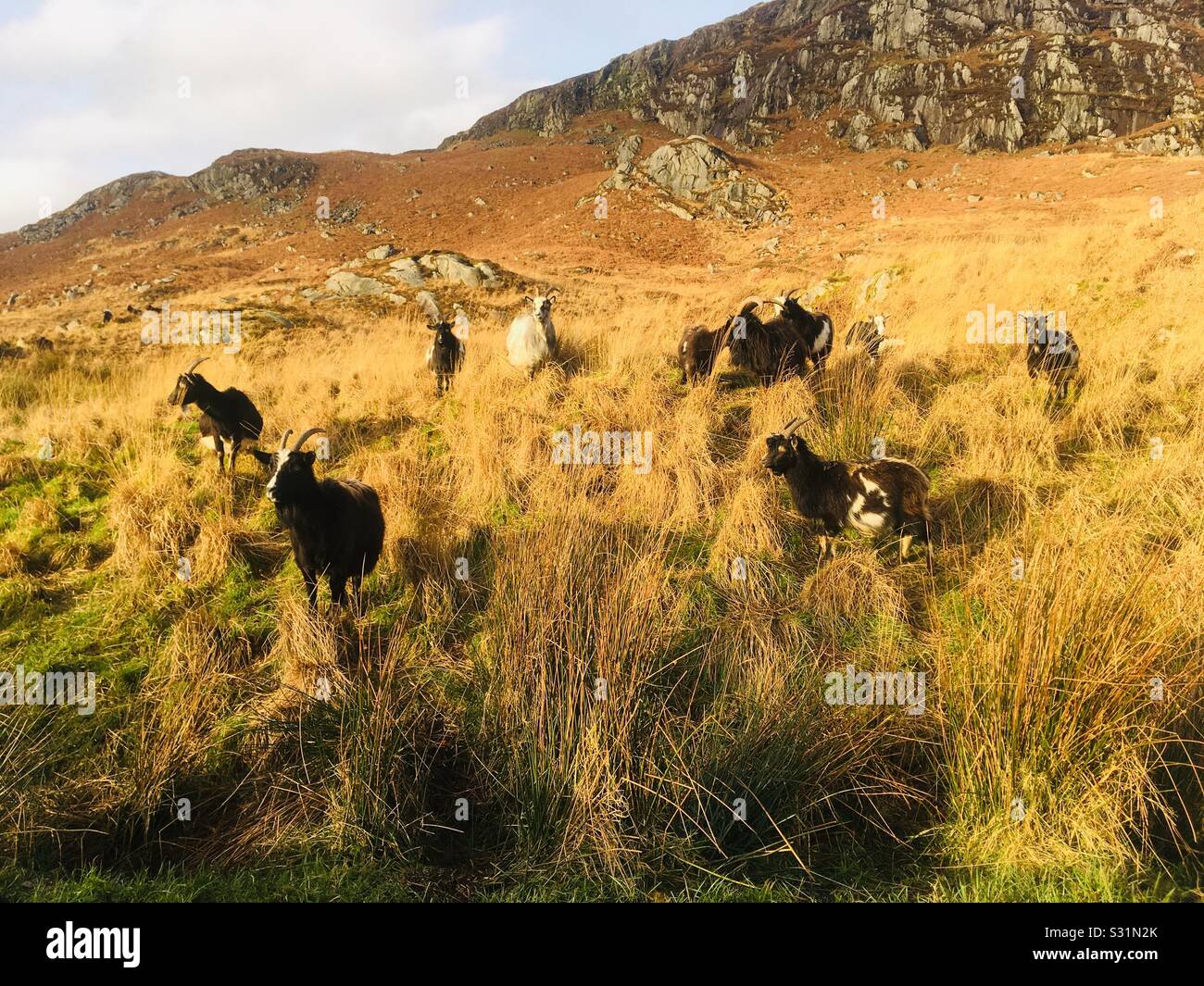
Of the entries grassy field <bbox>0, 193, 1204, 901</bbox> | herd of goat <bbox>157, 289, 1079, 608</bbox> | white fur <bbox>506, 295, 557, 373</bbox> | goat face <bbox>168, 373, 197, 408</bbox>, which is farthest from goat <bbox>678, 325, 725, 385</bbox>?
goat face <bbox>168, 373, 197, 408</bbox>

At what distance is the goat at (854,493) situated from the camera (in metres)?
4.55

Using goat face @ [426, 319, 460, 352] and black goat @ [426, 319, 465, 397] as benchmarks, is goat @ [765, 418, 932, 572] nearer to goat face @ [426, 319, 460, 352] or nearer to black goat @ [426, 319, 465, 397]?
black goat @ [426, 319, 465, 397]

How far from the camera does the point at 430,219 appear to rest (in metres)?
44.3

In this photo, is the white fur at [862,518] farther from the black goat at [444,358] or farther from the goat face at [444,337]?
the goat face at [444,337]

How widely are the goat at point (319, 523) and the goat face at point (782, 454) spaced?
3.31m

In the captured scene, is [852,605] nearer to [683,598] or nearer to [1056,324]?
[683,598]

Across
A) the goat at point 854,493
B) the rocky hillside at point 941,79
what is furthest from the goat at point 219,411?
the rocky hillside at point 941,79

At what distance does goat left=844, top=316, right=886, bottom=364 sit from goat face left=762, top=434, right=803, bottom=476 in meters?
4.52

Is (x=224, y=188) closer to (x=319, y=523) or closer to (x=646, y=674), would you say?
(x=319, y=523)

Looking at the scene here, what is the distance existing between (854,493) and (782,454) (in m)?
0.64

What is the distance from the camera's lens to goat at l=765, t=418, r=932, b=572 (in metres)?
4.55

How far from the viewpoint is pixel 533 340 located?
9766mm
